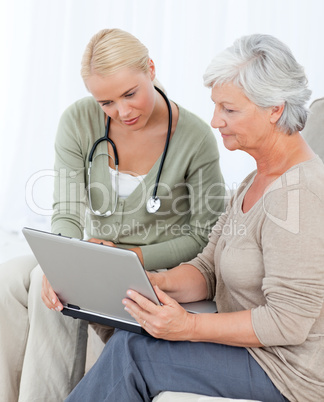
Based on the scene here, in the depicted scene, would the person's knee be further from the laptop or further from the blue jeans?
the blue jeans

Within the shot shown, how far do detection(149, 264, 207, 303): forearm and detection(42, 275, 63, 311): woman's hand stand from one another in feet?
0.76

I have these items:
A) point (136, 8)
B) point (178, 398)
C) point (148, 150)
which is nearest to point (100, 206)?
point (148, 150)

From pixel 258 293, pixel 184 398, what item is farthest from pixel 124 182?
pixel 184 398

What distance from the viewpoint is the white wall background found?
10.6 feet

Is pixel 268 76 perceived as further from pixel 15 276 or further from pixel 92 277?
pixel 15 276

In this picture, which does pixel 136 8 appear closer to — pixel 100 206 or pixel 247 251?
pixel 100 206

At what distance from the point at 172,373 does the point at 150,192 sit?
0.63 meters

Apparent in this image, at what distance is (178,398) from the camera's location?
4.16 feet

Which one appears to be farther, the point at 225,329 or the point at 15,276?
the point at 15,276

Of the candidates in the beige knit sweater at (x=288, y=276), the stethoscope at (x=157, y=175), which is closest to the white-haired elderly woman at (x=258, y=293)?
the beige knit sweater at (x=288, y=276)

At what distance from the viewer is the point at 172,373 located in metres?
1.31

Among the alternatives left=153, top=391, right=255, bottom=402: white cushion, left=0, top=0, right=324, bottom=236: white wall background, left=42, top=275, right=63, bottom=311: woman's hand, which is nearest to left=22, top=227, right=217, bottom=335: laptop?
left=42, top=275, right=63, bottom=311: woman's hand

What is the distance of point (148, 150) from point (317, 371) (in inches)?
32.9

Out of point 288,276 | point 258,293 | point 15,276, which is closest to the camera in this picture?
point 288,276
